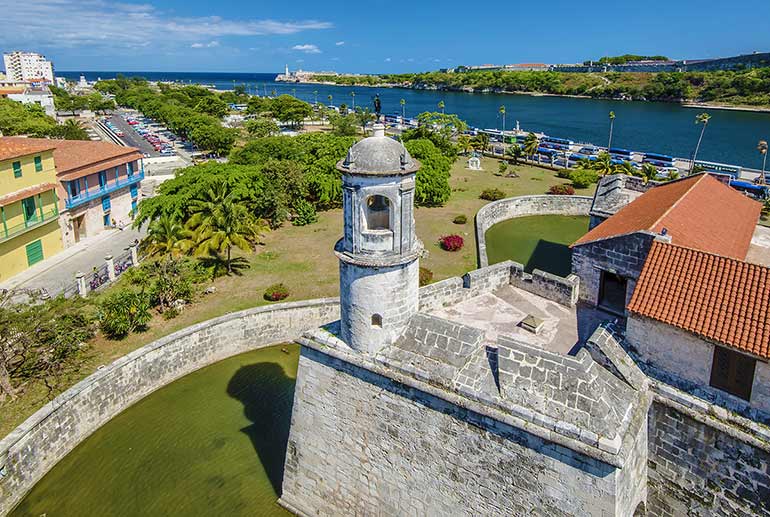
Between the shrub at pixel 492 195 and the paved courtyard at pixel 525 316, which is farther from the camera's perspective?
the shrub at pixel 492 195

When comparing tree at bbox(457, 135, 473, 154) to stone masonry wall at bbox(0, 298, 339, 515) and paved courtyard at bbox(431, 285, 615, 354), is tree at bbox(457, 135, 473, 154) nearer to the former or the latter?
stone masonry wall at bbox(0, 298, 339, 515)

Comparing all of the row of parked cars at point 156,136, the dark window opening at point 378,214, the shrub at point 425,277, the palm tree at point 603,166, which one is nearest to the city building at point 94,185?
the shrub at point 425,277

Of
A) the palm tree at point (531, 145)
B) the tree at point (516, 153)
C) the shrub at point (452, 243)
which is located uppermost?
the palm tree at point (531, 145)

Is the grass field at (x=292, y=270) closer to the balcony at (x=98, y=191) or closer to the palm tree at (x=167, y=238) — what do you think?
the palm tree at (x=167, y=238)

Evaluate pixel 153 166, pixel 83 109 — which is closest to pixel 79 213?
pixel 153 166

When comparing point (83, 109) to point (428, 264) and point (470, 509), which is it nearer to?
point (428, 264)

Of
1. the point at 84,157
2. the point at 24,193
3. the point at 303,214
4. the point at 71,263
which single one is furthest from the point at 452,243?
the point at 84,157

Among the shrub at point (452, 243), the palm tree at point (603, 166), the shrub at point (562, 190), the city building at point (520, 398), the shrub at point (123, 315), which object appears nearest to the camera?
the city building at point (520, 398)
